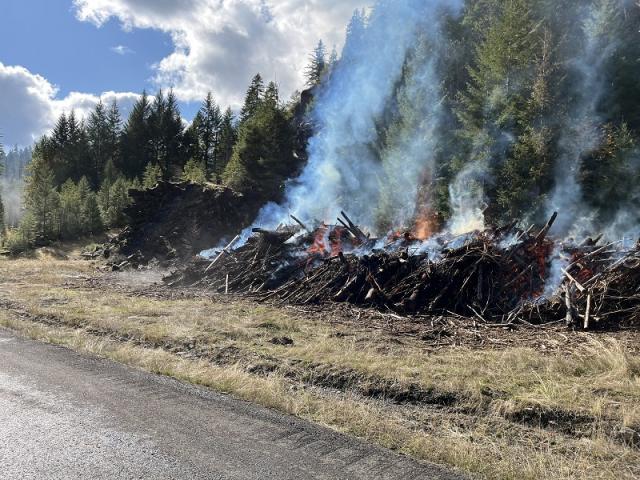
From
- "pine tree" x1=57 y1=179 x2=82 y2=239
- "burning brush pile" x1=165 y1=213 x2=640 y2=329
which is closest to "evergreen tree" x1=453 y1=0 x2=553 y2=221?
"burning brush pile" x1=165 y1=213 x2=640 y2=329

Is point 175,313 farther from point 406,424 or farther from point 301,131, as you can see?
point 301,131

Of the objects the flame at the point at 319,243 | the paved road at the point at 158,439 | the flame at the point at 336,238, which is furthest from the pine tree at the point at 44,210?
the paved road at the point at 158,439

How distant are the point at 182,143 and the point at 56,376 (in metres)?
61.5

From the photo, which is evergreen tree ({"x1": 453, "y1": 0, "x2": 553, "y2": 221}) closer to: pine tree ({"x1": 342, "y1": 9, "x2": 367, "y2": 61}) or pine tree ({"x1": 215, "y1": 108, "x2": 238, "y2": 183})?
pine tree ({"x1": 342, "y1": 9, "x2": 367, "y2": 61})

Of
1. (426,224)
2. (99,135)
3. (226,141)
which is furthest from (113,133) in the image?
(426,224)

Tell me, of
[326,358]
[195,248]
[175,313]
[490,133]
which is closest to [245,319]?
[175,313]

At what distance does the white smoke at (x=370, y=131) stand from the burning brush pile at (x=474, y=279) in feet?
38.2

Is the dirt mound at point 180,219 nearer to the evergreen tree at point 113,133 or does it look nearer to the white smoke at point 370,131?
the white smoke at point 370,131

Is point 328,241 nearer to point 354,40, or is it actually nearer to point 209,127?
point 354,40

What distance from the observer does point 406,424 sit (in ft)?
17.7

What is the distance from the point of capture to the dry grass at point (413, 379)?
4.64 m

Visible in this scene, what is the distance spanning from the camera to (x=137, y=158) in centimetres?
6288

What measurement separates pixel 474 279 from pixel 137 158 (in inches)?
2355

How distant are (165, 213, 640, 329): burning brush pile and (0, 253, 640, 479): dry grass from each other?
1.88m
